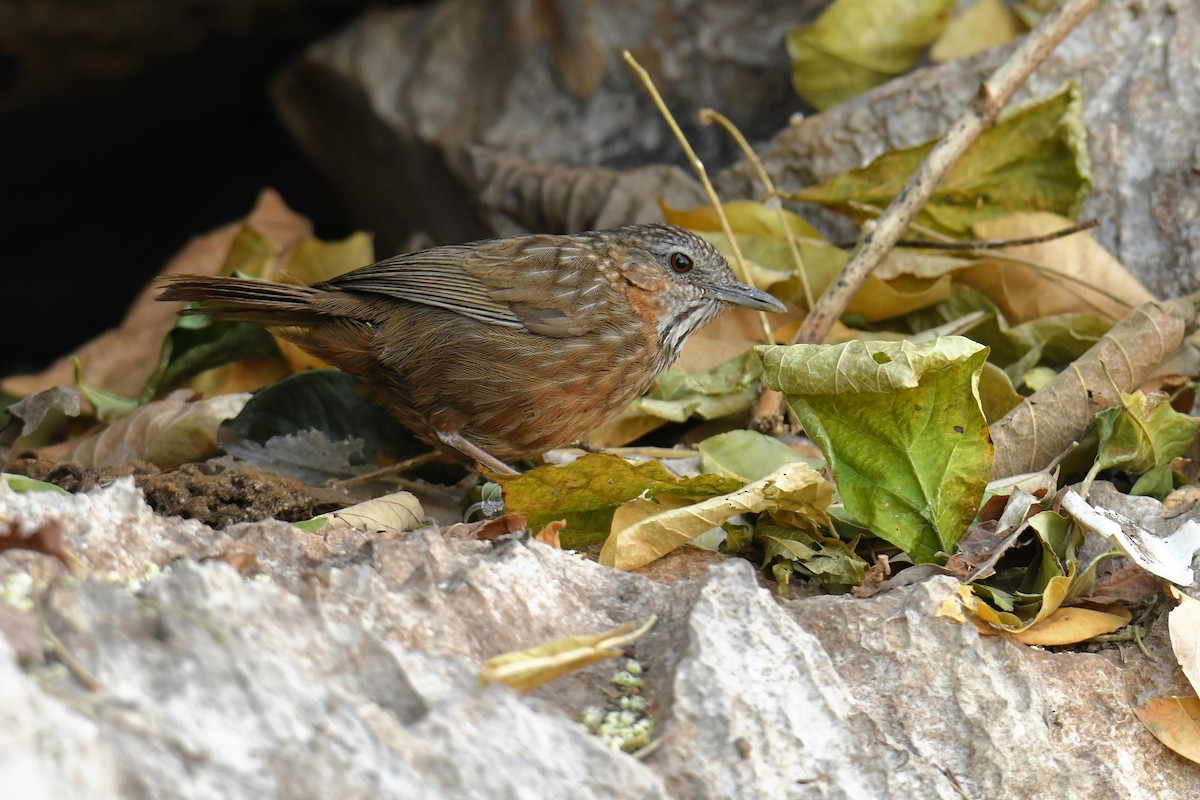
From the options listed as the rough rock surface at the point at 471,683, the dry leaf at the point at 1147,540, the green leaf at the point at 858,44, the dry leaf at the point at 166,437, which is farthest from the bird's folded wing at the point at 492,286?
the green leaf at the point at 858,44

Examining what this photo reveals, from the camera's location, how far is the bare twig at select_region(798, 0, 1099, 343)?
4125 millimetres

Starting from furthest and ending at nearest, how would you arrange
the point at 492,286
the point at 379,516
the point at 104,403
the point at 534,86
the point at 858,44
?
1. the point at 534,86
2. the point at 858,44
3. the point at 104,403
4. the point at 492,286
5. the point at 379,516

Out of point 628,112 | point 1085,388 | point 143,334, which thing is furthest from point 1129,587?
point 143,334

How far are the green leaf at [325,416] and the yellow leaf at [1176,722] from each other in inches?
99.5

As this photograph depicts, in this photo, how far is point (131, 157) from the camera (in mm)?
7973

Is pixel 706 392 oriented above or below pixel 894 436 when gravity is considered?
below

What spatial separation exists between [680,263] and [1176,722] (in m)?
2.27

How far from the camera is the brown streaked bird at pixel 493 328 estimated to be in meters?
4.00

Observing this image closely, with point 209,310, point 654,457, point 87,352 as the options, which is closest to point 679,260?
point 654,457

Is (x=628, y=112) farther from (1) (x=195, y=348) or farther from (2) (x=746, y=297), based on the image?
(1) (x=195, y=348)

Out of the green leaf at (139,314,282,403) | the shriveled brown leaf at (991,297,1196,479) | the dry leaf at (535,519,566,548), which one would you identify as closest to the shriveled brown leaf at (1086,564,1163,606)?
the shriveled brown leaf at (991,297,1196,479)

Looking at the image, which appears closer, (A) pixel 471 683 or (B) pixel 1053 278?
(A) pixel 471 683

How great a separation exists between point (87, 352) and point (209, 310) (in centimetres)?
158

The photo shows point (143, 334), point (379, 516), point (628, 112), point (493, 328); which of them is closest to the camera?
point (379, 516)
